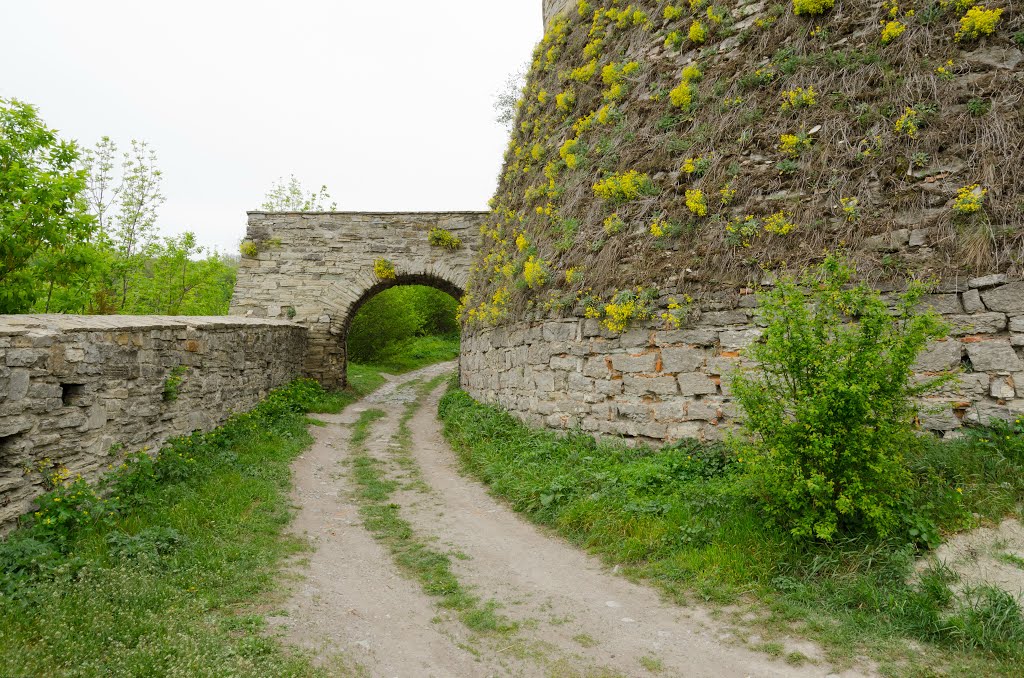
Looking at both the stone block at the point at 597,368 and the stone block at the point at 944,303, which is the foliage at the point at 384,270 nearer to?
the stone block at the point at 597,368

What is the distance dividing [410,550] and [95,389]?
3336 millimetres

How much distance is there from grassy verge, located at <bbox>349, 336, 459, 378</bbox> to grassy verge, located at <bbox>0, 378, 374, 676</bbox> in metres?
16.0

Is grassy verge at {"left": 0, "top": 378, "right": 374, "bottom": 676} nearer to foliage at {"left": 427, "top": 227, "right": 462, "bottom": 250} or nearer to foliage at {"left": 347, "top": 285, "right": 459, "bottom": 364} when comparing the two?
foliage at {"left": 427, "top": 227, "right": 462, "bottom": 250}

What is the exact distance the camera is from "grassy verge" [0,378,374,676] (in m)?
2.90

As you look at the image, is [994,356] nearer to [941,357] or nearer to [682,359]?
[941,357]

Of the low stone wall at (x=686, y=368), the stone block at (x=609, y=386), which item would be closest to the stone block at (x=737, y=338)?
the low stone wall at (x=686, y=368)

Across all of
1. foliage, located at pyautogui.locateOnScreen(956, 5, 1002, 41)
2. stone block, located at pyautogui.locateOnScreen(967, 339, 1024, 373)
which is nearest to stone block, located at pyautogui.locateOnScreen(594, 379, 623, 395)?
stone block, located at pyautogui.locateOnScreen(967, 339, 1024, 373)

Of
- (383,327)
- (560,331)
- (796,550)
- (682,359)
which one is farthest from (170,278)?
(796,550)

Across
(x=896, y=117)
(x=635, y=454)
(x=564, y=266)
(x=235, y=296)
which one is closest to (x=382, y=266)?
(x=235, y=296)

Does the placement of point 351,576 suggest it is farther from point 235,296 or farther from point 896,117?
point 235,296

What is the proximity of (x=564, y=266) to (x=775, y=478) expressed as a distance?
177 inches

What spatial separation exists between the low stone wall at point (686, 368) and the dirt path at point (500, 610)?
1.91 metres

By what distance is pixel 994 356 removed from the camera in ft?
15.3

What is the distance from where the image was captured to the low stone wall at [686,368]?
15.2ft
